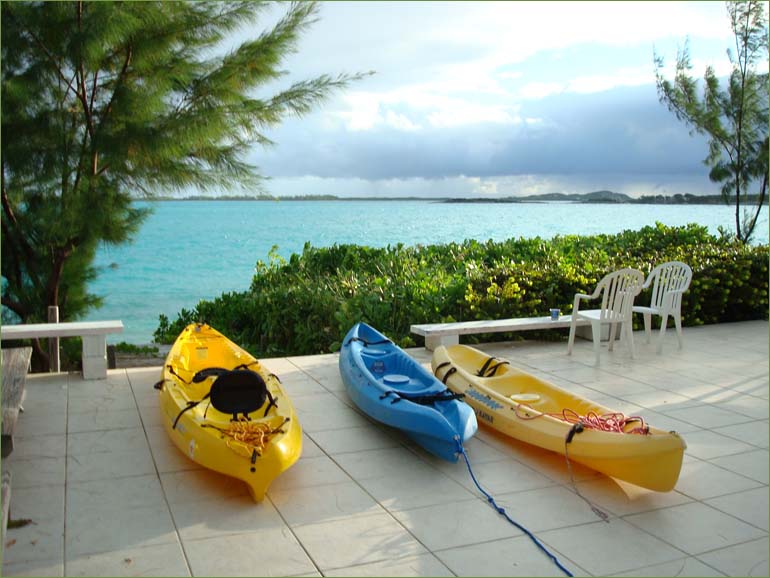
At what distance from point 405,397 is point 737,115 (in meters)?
9.08

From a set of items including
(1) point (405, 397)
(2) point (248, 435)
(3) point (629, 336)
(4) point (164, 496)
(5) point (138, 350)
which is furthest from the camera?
(5) point (138, 350)

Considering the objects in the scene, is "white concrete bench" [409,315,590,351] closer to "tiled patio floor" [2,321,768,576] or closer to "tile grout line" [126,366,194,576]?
"tiled patio floor" [2,321,768,576]

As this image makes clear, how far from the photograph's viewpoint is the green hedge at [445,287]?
7.14m

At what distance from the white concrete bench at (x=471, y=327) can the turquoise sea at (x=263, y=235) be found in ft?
12.3

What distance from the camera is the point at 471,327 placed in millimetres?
6289

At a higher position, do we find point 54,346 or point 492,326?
point 492,326

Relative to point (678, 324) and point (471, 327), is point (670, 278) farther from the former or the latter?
A: point (471, 327)

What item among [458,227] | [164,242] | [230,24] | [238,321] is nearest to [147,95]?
[230,24]

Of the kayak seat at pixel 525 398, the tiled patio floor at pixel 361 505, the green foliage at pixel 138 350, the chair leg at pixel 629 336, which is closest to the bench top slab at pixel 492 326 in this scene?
the chair leg at pixel 629 336

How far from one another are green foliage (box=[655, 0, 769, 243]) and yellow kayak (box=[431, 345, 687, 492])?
7592 millimetres

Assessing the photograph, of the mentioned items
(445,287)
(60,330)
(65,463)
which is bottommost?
(65,463)

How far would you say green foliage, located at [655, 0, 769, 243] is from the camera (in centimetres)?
1066

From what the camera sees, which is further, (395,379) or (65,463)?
(395,379)

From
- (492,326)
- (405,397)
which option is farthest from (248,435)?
(492,326)
